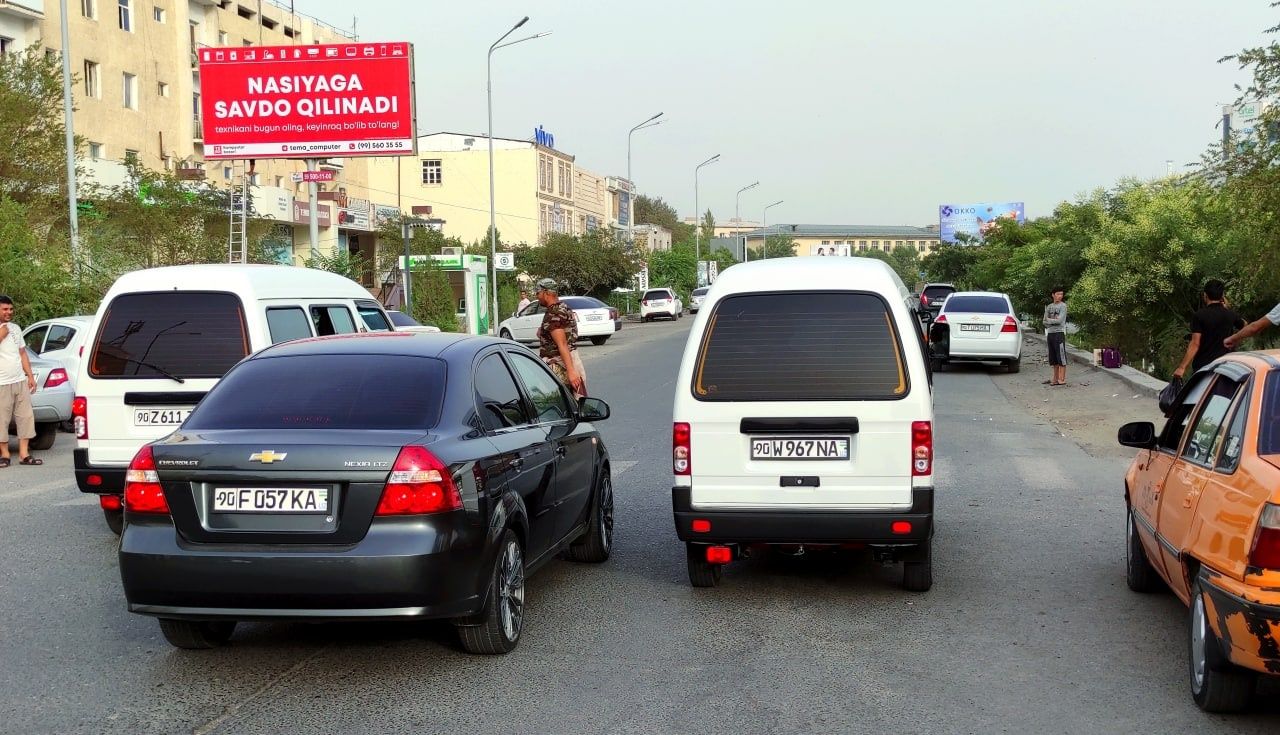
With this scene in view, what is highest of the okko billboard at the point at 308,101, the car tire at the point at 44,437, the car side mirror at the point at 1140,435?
the okko billboard at the point at 308,101

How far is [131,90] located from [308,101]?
18.3 metres

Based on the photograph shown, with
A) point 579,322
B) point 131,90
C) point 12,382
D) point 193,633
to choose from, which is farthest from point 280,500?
point 131,90

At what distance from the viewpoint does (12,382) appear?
13.2 m

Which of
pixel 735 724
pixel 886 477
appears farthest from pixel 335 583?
pixel 886 477

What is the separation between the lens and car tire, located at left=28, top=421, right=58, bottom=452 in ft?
50.3

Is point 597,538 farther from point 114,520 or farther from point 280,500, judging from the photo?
point 114,520

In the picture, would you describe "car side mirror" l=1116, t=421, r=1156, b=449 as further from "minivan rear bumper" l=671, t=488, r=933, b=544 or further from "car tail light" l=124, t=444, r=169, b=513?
"car tail light" l=124, t=444, r=169, b=513

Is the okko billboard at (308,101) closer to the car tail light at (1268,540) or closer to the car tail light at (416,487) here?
the car tail light at (416,487)

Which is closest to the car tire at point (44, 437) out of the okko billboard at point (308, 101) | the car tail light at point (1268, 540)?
the car tail light at point (1268, 540)

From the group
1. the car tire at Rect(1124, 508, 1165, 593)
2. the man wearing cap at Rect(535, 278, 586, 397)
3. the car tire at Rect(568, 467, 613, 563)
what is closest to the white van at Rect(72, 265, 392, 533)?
the car tire at Rect(568, 467, 613, 563)

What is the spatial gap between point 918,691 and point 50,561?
6018 mm

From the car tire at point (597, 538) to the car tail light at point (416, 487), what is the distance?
252 cm

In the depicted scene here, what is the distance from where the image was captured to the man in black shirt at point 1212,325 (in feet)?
40.0

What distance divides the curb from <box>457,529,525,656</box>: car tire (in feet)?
48.3
